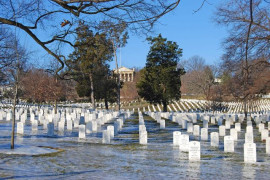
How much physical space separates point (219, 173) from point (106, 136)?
6.91m

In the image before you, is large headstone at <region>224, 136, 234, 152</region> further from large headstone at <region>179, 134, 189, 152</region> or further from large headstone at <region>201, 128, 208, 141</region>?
large headstone at <region>201, 128, 208, 141</region>

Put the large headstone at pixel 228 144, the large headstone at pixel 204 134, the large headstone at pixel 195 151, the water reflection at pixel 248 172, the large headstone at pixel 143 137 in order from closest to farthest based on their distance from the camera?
the water reflection at pixel 248 172, the large headstone at pixel 195 151, the large headstone at pixel 228 144, the large headstone at pixel 143 137, the large headstone at pixel 204 134

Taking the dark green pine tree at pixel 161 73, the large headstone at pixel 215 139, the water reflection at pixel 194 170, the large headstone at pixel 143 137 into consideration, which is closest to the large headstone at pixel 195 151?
the water reflection at pixel 194 170

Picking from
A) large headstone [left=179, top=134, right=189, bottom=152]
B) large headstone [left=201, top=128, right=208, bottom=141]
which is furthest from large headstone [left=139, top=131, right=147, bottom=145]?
large headstone [left=201, top=128, right=208, bottom=141]

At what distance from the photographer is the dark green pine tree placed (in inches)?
1810

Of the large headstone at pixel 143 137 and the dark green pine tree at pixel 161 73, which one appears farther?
the dark green pine tree at pixel 161 73

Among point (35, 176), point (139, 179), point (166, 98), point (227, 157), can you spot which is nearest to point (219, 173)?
point (139, 179)

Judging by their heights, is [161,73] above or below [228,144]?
above

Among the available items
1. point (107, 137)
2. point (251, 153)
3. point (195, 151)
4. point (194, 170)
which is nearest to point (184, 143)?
point (195, 151)

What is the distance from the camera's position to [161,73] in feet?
151

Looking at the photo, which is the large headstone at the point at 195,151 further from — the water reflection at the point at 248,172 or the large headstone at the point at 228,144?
the large headstone at the point at 228,144

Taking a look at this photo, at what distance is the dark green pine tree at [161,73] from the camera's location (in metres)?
46.0

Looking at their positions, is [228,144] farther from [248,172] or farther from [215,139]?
[248,172]

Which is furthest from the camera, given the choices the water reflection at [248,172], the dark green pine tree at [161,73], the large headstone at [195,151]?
A: the dark green pine tree at [161,73]
